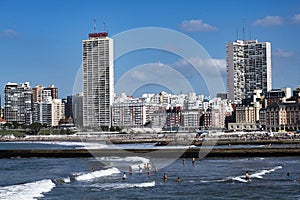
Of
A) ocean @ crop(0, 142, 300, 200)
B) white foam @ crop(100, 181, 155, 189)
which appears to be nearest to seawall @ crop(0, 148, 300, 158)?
ocean @ crop(0, 142, 300, 200)

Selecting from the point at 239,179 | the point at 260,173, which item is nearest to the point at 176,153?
the point at 260,173

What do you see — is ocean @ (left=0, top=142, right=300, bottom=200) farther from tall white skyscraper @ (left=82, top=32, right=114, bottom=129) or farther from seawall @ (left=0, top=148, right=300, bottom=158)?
tall white skyscraper @ (left=82, top=32, right=114, bottom=129)

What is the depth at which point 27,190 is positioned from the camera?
3111 centimetres

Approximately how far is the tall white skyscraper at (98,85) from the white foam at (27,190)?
14738 cm

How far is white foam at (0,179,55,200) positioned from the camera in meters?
28.5

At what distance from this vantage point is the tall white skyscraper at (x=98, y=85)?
602 feet

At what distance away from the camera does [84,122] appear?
7323 inches

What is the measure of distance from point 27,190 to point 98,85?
157m

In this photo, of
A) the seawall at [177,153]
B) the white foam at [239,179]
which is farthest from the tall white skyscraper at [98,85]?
the white foam at [239,179]

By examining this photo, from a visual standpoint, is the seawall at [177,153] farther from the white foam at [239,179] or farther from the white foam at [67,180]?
the white foam at [67,180]

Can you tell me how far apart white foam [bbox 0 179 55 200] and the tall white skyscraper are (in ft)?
484

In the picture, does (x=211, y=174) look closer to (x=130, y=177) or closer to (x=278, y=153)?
(x=130, y=177)

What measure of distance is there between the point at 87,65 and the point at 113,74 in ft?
31.7

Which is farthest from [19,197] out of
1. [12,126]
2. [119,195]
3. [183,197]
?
[12,126]
